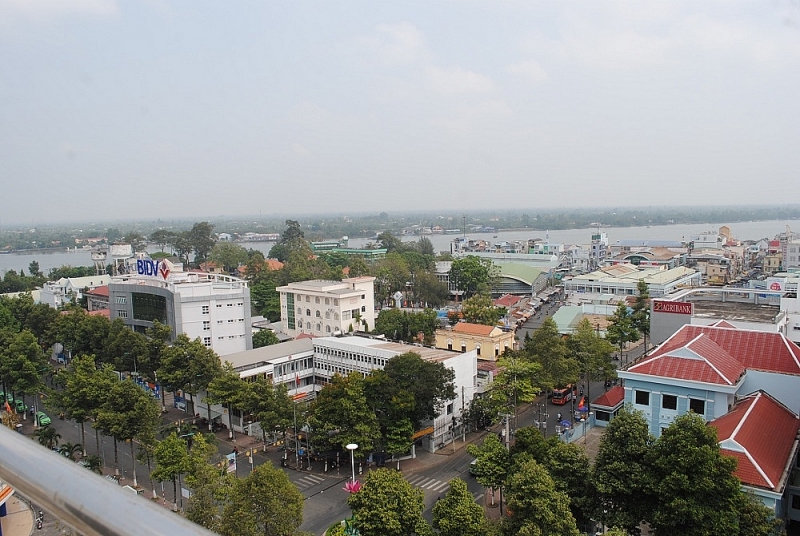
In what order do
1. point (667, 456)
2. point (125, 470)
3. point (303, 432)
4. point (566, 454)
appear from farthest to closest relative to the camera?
point (303, 432), point (125, 470), point (566, 454), point (667, 456)

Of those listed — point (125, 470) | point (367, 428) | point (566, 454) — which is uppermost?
point (566, 454)

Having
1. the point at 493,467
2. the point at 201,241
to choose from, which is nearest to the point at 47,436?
the point at 493,467

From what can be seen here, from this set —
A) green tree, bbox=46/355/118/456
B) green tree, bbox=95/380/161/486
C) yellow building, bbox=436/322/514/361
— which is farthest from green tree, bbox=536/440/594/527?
yellow building, bbox=436/322/514/361

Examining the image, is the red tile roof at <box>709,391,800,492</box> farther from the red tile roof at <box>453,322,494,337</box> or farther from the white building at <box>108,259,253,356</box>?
the white building at <box>108,259,253,356</box>

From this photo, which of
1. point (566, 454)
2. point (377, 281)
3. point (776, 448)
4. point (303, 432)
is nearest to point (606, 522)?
point (566, 454)

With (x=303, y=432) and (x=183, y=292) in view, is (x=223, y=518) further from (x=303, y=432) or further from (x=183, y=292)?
(x=183, y=292)

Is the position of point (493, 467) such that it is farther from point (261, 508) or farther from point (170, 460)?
point (170, 460)

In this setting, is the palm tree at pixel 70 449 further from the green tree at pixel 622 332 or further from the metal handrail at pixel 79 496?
the green tree at pixel 622 332
